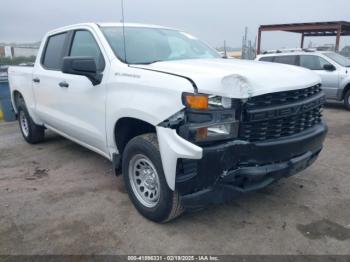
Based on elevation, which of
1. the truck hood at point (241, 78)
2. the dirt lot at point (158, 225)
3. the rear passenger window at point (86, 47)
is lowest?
the dirt lot at point (158, 225)

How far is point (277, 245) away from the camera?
2.86 metres

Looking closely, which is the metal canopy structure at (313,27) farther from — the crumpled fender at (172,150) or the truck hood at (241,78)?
the crumpled fender at (172,150)

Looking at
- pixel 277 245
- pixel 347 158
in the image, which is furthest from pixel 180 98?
pixel 347 158

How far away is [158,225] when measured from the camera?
10.5 feet

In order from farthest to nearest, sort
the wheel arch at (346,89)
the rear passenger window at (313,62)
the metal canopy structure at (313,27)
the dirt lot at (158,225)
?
the metal canopy structure at (313,27) → the rear passenger window at (313,62) → the wheel arch at (346,89) → the dirt lot at (158,225)

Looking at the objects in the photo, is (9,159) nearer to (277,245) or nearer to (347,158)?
(277,245)

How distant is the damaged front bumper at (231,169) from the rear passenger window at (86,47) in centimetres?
168

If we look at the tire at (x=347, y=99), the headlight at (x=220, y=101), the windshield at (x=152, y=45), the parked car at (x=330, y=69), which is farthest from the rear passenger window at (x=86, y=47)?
the tire at (x=347, y=99)

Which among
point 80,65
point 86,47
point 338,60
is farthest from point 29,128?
point 338,60

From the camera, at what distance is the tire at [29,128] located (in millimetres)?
5961

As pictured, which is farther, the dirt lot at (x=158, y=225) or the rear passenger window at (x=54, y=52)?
the rear passenger window at (x=54, y=52)

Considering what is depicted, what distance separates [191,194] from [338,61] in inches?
359

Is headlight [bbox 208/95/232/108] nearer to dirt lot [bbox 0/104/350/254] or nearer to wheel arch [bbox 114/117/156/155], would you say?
wheel arch [bbox 114/117/156/155]

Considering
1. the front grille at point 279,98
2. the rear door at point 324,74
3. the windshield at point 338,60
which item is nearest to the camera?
the front grille at point 279,98
